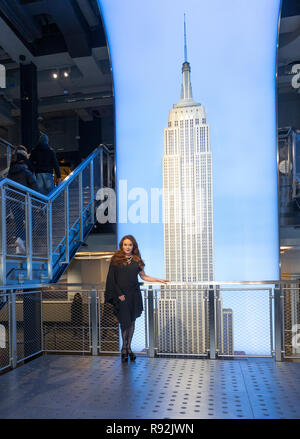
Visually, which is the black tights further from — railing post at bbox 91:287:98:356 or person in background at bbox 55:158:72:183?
person in background at bbox 55:158:72:183

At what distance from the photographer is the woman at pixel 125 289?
433cm

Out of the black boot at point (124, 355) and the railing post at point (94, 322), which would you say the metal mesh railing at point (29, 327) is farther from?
the black boot at point (124, 355)

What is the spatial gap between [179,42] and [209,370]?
509 centimetres

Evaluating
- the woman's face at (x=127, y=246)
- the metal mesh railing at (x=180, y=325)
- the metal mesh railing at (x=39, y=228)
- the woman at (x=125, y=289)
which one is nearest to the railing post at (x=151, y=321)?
the metal mesh railing at (x=180, y=325)

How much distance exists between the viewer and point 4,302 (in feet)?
13.4

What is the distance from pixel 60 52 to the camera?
7266 mm

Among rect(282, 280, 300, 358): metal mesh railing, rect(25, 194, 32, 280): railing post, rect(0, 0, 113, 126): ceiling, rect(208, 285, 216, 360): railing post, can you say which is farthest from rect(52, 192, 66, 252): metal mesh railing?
rect(282, 280, 300, 358): metal mesh railing

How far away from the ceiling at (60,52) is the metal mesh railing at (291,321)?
4.44m

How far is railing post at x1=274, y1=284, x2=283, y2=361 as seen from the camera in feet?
14.6

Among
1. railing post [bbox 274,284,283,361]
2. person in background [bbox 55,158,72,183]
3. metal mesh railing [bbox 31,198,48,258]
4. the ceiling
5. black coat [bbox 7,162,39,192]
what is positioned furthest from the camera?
person in background [bbox 55,158,72,183]

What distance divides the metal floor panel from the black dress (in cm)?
56

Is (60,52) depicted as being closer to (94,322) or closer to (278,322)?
(94,322)
